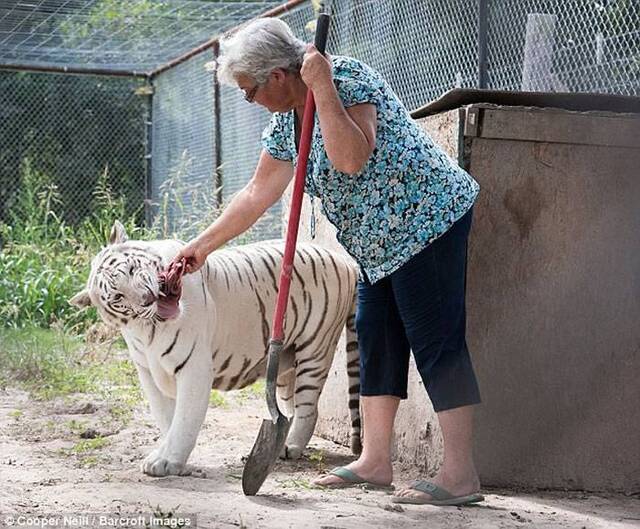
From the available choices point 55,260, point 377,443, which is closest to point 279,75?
point 377,443

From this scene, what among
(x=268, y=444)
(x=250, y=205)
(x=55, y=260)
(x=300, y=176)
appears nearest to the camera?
(x=300, y=176)

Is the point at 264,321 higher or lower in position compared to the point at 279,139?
lower

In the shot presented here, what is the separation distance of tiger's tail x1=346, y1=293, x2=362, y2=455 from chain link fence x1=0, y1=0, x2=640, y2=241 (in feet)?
5.12

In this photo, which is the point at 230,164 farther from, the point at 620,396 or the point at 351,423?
the point at 620,396

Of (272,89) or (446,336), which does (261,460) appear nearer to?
(446,336)

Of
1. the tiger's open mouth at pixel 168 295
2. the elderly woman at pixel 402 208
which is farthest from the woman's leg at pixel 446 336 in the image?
the tiger's open mouth at pixel 168 295

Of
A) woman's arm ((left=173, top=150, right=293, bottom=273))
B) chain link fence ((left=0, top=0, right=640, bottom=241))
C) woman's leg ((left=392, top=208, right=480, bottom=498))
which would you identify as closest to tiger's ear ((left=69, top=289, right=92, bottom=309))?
woman's arm ((left=173, top=150, right=293, bottom=273))

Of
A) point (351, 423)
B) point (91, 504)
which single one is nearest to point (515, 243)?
point (351, 423)

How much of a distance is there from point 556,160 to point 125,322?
73.0 inches

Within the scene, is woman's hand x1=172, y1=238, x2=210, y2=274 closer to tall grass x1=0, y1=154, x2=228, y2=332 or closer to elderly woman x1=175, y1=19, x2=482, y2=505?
elderly woman x1=175, y1=19, x2=482, y2=505

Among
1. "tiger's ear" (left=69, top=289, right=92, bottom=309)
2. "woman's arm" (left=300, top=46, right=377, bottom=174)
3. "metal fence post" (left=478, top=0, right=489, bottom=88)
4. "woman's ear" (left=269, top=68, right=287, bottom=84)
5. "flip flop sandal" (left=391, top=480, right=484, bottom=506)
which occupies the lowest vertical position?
"flip flop sandal" (left=391, top=480, right=484, bottom=506)

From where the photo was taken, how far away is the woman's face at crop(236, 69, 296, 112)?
3.90m

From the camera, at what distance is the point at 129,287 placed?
4.47m

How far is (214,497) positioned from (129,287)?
3.15 feet
